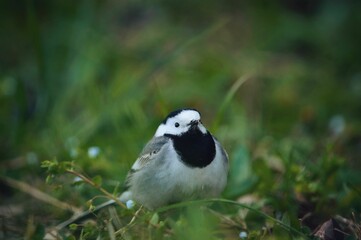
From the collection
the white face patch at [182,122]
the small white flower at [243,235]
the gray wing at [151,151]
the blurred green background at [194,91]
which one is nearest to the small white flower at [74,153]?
the blurred green background at [194,91]

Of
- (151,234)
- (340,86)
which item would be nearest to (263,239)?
(151,234)

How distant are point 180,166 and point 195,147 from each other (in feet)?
0.39

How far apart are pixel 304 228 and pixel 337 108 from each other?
240 centimetres

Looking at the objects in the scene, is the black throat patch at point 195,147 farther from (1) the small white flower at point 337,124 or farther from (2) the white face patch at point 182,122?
(1) the small white flower at point 337,124

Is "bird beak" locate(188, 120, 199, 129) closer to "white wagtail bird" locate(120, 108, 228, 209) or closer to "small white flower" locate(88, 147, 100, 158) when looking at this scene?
"white wagtail bird" locate(120, 108, 228, 209)

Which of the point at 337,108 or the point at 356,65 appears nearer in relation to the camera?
the point at 337,108

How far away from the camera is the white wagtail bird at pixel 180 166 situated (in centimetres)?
327

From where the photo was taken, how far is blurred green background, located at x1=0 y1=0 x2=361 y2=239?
12.8 feet

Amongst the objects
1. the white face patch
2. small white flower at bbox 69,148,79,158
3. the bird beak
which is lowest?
the bird beak

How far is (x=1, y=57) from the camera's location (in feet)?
20.1

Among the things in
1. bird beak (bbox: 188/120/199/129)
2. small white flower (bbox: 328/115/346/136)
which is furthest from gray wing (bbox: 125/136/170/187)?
small white flower (bbox: 328/115/346/136)

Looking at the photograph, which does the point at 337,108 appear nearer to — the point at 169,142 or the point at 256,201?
the point at 256,201

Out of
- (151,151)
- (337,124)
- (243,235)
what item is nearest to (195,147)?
(151,151)

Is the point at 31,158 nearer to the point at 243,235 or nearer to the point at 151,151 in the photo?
the point at 151,151
